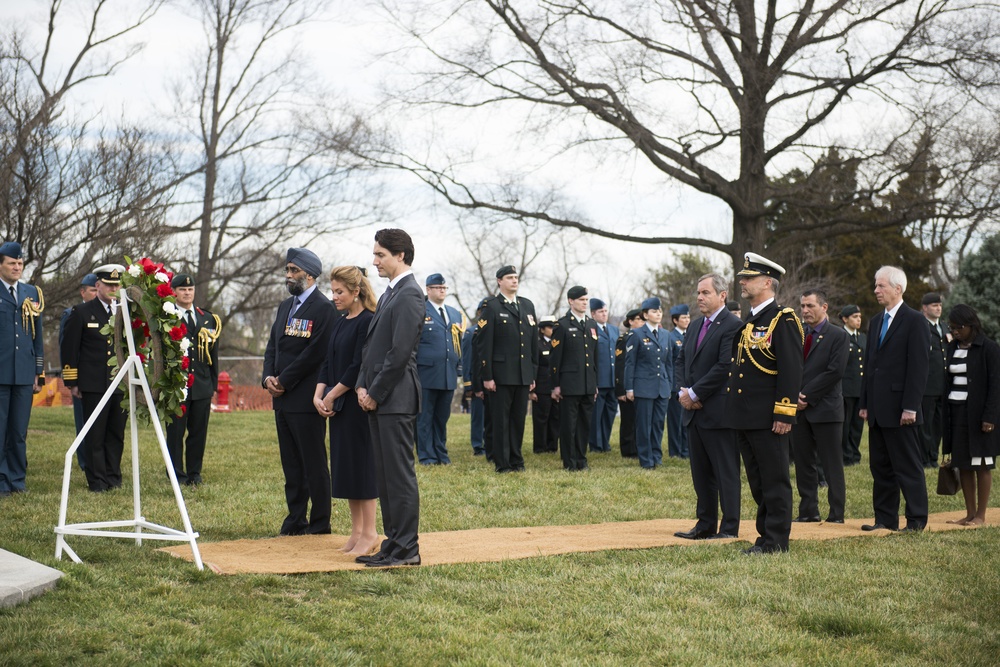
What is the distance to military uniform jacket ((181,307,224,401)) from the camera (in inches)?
414

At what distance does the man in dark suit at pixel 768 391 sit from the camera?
23.0ft

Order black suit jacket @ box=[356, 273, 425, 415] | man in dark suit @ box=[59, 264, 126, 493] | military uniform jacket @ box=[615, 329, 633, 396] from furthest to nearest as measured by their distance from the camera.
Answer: military uniform jacket @ box=[615, 329, 633, 396]
man in dark suit @ box=[59, 264, 126, 493]
black suit jacket @ box=[356, 273, 425, 415]

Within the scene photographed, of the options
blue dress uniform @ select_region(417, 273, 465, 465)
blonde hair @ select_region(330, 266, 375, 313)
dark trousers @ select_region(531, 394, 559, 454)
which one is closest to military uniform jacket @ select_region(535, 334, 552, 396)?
dark trousers @ select_region(531, 394, 559, 454)

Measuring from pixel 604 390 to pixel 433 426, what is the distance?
3.62 metres

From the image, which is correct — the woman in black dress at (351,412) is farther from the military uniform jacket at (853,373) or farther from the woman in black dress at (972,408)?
the military uniform jacket at (853,373)

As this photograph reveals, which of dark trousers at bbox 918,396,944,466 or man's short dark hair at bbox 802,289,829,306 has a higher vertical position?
man's short dark hair at bbox 802,289,829,306

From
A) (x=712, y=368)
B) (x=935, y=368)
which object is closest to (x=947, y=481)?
(x=712, y=368)

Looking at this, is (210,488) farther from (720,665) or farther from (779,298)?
(779,298)

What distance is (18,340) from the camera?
941 centimetres

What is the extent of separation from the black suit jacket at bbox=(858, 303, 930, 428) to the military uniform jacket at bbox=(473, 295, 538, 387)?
14.5 feet

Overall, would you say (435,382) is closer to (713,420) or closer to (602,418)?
(602,418)

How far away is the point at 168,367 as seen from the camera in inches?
261

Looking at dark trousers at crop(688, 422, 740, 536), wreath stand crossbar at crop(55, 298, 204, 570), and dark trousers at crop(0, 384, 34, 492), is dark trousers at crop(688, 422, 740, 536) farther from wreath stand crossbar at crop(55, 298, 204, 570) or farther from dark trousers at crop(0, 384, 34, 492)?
dark trousers at crop(0, 384, 34, 492)

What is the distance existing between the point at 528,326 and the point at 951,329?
482cm
